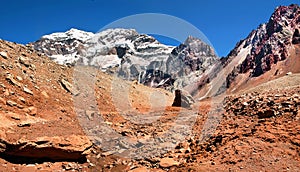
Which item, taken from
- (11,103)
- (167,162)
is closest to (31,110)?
(11,103)

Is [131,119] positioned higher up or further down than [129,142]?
higher up

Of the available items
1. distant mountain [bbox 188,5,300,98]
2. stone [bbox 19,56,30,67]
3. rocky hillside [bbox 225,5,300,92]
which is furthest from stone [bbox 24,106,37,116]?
distant mountain [bbox 188,5,300,98]

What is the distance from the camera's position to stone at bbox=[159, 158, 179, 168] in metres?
9.54

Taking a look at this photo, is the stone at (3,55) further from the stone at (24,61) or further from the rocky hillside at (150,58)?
the rocky hillside at (150,58)

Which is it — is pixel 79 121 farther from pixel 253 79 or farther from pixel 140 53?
pixel 140 53

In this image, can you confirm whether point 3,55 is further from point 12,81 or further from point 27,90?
point 27,90

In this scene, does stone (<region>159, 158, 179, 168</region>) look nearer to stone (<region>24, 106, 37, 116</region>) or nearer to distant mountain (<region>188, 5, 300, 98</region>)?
stone (<region>24, 106, 37, 116</region>)

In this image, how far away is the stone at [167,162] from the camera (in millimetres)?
9545

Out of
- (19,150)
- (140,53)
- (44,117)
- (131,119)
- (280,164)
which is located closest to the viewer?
(280,164)

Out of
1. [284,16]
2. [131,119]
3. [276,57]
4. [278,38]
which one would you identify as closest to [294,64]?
[276,57]

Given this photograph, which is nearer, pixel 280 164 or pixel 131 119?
pixel 280 164

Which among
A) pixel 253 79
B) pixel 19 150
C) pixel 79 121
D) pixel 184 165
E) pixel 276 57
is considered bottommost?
pixel 184 165

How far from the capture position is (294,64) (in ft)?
309

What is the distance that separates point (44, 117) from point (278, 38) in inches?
4500
